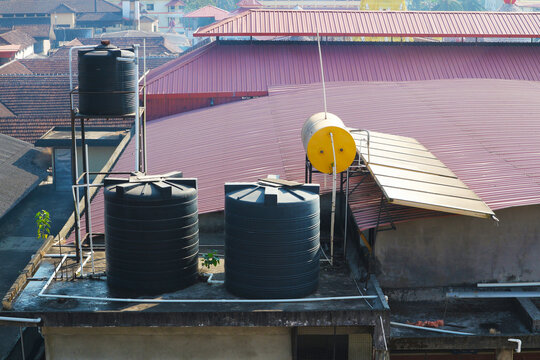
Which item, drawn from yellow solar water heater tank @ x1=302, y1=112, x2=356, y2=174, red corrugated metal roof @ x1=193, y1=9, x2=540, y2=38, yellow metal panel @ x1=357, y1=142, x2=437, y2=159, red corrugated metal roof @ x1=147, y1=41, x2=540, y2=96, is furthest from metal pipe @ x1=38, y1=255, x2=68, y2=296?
red corrugated metal roof @ x1=193, y1=9, x2=540, y2=38

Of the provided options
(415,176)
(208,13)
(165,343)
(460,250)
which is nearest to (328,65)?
(415,176)

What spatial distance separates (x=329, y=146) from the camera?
1584 cm

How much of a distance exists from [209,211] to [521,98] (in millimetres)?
15003

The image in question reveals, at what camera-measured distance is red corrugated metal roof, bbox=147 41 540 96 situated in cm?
3553

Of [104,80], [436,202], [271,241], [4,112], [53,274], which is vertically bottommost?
[53,274]

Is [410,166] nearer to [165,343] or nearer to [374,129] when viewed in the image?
[165,343]

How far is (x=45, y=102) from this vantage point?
146 feet

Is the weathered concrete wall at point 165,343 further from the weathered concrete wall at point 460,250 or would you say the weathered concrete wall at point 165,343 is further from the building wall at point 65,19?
the building wall at point 65,19

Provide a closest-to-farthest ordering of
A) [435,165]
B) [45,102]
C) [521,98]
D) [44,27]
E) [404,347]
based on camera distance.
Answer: [404,347]
[435,165]
[521,98]
[45,102]
[44,27]

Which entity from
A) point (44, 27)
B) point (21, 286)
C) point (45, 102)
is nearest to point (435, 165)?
point (21, 286)

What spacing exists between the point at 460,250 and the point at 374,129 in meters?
9.52

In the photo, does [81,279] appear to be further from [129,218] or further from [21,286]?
[129,218]

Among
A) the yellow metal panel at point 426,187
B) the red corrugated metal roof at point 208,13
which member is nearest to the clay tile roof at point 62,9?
the red corrugated metal roof at point 208,13

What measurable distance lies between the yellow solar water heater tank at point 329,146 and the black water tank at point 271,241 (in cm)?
167
